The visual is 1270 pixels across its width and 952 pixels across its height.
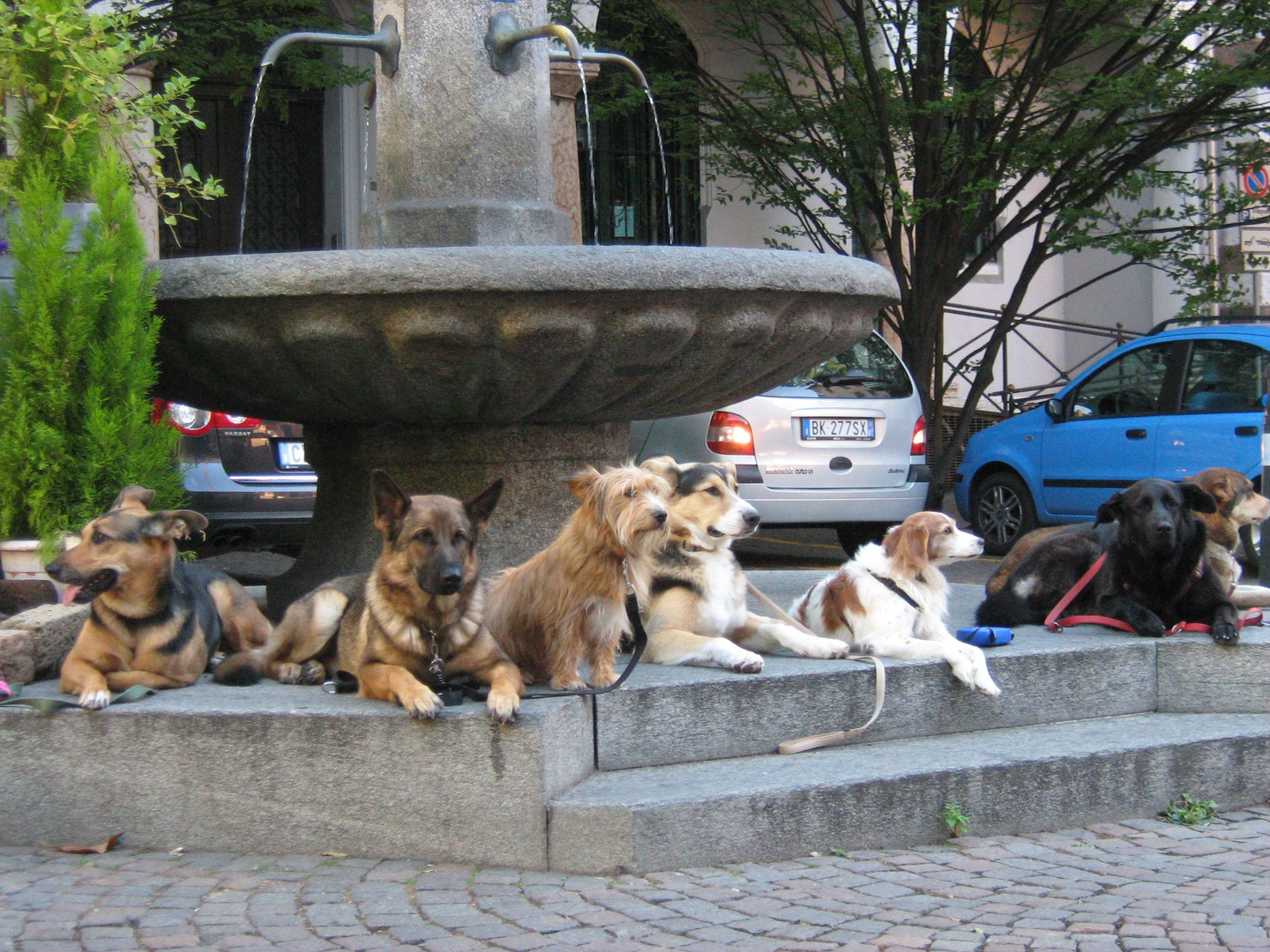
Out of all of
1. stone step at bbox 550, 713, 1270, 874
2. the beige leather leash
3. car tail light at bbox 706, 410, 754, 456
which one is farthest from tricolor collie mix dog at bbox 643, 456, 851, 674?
car tail light at bbox 706, 410, 754, 456

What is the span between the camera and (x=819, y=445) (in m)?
10.7

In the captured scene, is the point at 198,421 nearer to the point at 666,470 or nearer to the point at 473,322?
the point at 666,470

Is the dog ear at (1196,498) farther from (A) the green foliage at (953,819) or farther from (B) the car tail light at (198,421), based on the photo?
(B) the car tail light at (198,421)

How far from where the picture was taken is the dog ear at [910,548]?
552cm

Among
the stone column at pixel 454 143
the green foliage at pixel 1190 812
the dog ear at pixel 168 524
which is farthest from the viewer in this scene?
the stone column at pixel 454 143

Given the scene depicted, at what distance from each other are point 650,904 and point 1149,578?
3.00 m

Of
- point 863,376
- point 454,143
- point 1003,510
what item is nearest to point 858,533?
point 863,376

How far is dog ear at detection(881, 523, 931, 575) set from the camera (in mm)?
5523

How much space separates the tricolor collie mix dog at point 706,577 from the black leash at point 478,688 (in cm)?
36

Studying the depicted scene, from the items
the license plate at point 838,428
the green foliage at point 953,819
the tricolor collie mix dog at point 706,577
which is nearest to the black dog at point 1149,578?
the tricolor collie mix dog at point 706,577

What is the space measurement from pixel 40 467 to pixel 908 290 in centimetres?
1110

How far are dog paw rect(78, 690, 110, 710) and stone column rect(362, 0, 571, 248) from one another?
2.50 meters

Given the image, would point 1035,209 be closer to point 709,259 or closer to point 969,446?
point 969,446

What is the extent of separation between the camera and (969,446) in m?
13.4
